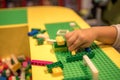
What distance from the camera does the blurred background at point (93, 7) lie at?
4.96ft

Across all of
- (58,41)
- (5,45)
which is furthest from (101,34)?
(5,45)

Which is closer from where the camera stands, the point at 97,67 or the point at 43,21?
the point at 97,67

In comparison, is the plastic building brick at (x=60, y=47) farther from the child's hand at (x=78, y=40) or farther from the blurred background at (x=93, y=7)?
the blurred background at (x=93, y=7)

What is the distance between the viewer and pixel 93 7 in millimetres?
1996

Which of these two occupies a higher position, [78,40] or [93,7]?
[78,40]

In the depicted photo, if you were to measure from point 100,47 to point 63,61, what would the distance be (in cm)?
15

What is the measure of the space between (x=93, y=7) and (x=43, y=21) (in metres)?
1.21

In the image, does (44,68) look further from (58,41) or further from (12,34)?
(12,34)

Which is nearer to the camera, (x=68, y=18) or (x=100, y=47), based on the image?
(x=100, y=47)

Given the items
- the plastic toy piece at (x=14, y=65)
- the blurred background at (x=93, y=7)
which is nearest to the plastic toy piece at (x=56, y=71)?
the plastic toy piece at (x=14, y=65)

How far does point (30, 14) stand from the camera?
101 centimetres

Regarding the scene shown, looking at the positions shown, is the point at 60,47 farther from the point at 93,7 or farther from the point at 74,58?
the point at 93,7

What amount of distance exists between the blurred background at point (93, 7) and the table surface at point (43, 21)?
58cm

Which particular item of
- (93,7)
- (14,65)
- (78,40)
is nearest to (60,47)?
(78,40)
